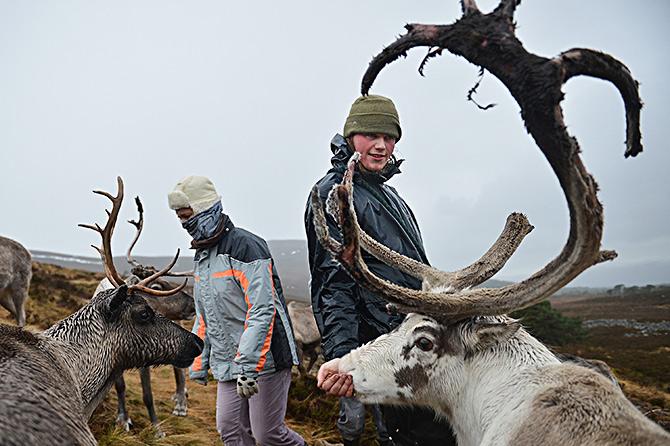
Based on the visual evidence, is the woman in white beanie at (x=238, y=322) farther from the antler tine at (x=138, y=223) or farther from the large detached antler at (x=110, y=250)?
the antler tine at (x=138, y=223)

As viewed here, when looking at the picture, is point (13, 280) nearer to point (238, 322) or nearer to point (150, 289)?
point (150, 289)

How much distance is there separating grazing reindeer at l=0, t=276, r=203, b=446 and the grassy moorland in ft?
6.06

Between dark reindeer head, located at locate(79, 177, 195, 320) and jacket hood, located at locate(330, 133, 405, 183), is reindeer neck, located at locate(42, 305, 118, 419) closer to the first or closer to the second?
dark reindeer head, located at locate(79, 177, 195, 320)

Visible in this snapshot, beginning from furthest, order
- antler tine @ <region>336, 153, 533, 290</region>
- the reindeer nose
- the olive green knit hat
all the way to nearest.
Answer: the reindeer nose < the olive green knit hat < antler tine @ <region>336, 153, 533, 290</region>

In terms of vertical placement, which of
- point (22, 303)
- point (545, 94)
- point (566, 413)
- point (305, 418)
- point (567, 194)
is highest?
point (545, 94)

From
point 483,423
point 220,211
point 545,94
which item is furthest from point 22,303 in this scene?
point 545,94

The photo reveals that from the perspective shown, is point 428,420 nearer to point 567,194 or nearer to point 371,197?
point 371,197

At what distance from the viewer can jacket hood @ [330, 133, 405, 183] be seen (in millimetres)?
3372

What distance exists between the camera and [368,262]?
10.6 ft

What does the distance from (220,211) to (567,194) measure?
3.05m

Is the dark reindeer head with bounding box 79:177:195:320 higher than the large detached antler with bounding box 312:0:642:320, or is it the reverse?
the large detached antler with bounding box 312:0:642:320

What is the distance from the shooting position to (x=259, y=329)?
3.99 m

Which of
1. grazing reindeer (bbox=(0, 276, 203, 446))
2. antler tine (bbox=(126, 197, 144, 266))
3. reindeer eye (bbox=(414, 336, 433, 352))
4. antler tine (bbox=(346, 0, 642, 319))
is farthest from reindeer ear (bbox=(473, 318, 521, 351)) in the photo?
antler tine (bbox=(126, 197, 144, 266))

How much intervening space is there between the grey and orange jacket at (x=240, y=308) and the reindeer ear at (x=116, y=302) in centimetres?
69
